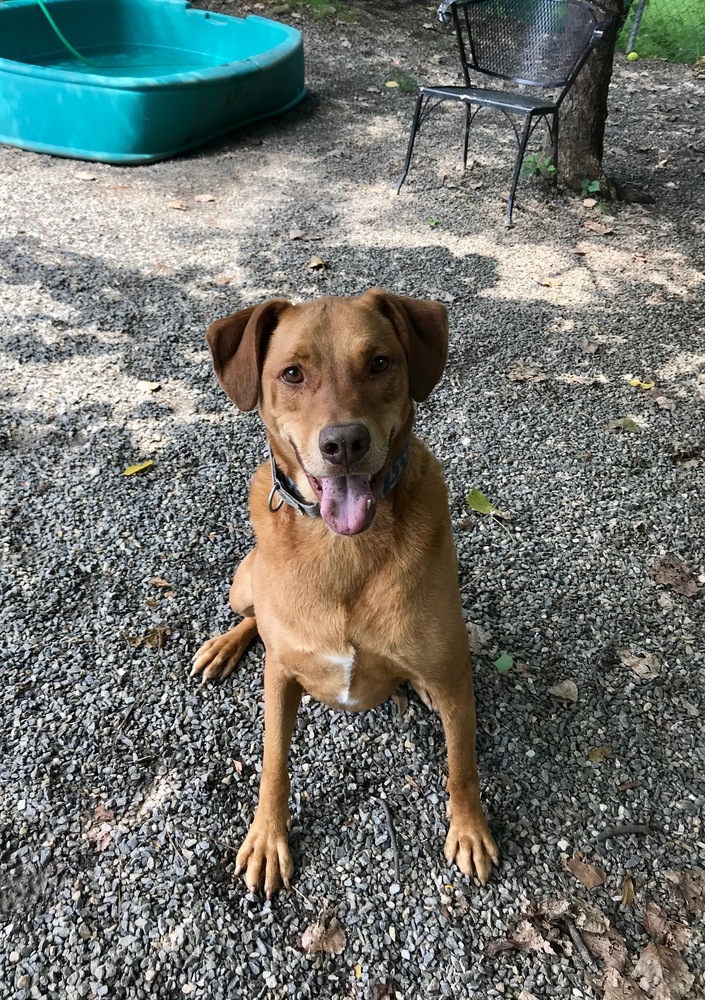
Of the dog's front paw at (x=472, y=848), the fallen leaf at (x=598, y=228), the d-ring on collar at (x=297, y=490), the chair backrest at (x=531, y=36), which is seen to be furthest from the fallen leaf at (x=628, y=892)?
the chair backrest at (x=531, y=36)

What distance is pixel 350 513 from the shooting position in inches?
78.2

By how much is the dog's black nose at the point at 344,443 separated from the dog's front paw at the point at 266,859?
1306 millimetres

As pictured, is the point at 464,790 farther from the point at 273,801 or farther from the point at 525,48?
the point at 525,48

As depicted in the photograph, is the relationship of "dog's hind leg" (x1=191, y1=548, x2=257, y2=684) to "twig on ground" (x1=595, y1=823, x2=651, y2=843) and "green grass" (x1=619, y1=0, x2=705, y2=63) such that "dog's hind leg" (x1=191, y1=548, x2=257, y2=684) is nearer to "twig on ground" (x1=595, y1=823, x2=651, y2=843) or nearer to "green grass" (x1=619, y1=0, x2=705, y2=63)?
"twig on ground" (x1=595, y1=823, x2=651, y2=843)

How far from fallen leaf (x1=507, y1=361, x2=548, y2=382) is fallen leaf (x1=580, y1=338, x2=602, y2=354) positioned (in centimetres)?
45

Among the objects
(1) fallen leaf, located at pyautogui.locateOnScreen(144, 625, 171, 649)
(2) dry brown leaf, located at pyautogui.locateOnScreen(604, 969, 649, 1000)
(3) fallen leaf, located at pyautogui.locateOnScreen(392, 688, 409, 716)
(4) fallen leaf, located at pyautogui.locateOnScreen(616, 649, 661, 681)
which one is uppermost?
(4) fallen leaf, located at pyautogui.locateOnScreen(616, 649, 661, 681)

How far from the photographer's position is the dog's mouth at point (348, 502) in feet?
6.49

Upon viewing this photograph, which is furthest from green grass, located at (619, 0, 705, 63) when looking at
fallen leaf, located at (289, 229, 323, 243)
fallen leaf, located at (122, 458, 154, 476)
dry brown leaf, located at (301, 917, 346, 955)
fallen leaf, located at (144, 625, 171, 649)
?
dry brown leaf, located at (301, 917, 346, 955)

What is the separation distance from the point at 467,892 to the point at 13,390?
3.82m

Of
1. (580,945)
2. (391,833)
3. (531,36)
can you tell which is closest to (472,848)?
(391,833)

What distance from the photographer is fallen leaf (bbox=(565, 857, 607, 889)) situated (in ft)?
7.67

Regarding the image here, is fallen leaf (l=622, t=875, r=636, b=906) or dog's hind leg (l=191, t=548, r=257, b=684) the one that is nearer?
fallen leaf (l=622, t=875, r=636, b=906)

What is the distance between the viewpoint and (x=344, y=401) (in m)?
1.97

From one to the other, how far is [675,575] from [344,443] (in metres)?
2.22
